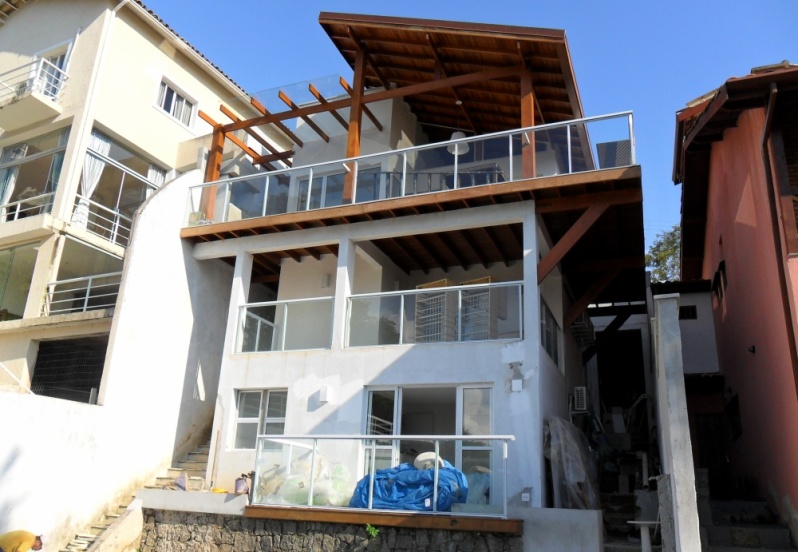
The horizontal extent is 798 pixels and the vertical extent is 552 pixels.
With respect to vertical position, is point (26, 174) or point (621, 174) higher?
point (26, 174)

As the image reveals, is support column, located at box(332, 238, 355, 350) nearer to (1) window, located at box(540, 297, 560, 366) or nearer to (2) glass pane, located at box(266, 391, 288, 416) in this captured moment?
(2) glass pane, located at box(266, 391, 288, 416)

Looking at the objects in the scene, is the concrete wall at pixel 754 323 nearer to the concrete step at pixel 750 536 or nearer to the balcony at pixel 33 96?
the concrete step at pixel 750 536

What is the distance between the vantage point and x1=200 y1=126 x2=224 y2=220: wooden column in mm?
16031

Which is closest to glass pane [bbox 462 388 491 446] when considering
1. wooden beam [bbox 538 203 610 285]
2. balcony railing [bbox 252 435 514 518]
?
balcony railing [bbox 252 435 514 518]

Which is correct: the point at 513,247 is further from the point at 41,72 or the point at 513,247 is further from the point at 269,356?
the point at 41,72

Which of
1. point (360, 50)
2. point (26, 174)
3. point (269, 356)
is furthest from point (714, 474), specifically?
point (26, 174)

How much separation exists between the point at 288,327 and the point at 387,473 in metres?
4.90

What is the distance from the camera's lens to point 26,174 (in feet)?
66.2

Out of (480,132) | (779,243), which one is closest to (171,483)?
(480,132)

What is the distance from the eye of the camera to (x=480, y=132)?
17.9 meters

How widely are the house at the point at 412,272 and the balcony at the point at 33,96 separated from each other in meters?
4.64

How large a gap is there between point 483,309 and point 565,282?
13.4ft

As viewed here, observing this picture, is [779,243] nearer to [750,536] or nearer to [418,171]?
[750,536]

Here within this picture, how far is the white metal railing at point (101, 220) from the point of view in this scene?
58.3 ft
